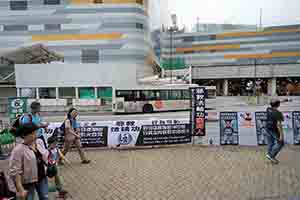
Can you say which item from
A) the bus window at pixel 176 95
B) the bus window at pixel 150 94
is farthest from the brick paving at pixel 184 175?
the bus window at pixel 176 95

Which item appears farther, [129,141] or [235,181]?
[129,141]

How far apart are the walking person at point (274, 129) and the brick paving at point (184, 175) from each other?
16.8 inches

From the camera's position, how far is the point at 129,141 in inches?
320

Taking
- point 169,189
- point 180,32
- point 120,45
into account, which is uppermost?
point 180,32

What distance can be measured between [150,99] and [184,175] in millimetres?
13924

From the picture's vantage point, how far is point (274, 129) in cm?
604

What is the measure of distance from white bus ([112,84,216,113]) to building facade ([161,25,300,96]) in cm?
3479

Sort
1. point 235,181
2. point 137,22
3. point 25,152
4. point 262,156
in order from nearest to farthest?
point 25,152 < point 235,181 < point 262,156 < point 137,22

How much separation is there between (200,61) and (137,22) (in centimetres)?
3672

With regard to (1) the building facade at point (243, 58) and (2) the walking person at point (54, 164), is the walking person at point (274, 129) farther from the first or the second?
(1) the building facade at point (243, 58)

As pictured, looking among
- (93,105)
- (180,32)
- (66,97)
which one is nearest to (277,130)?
(93,105)

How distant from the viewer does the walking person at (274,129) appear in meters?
5.91

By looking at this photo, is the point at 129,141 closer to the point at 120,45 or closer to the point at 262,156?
the point at 262,156

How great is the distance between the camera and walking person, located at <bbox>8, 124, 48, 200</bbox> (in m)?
2.78
